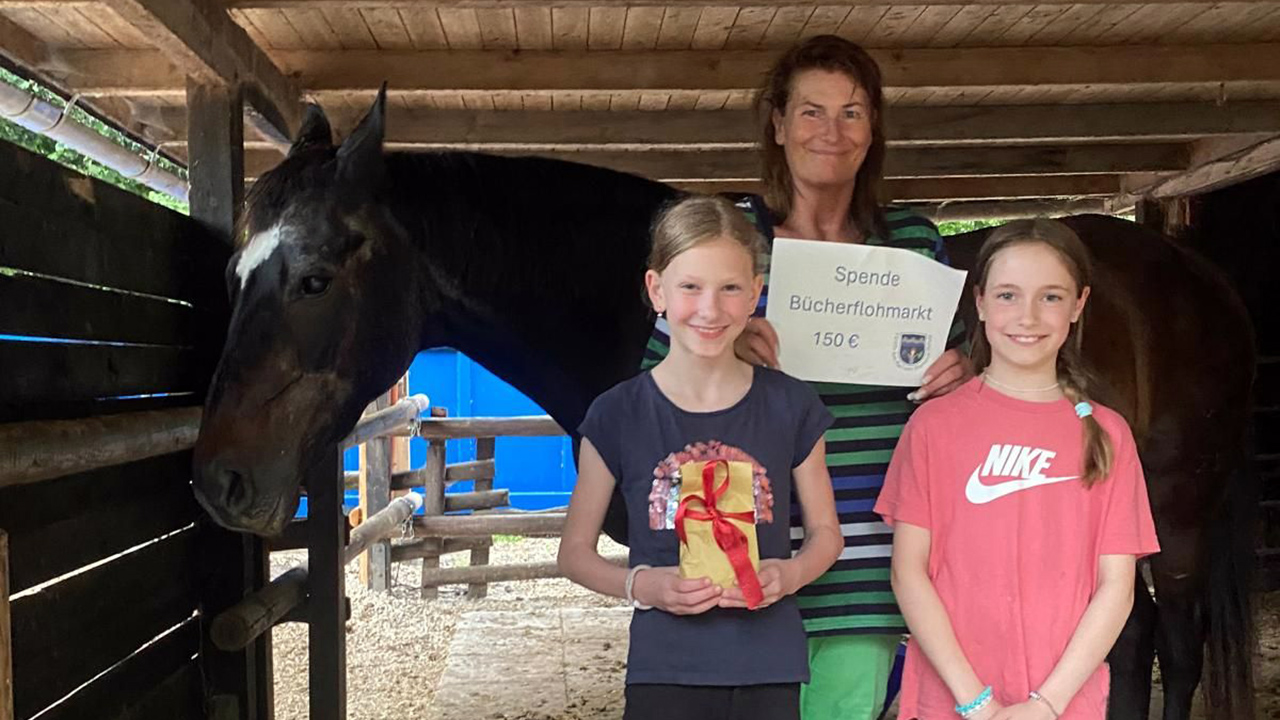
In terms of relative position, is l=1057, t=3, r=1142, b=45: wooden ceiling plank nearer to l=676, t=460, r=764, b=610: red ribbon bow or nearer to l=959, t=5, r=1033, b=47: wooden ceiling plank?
l=959, t=5, r=1033, b=47: wooden ceiling plank

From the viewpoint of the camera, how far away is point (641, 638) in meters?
1.44

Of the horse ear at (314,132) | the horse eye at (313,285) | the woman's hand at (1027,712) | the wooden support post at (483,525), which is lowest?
the wooden support post at (483,525)

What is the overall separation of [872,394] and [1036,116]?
283 cm

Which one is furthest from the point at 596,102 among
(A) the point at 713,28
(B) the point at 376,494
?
(B) the point at 376,494

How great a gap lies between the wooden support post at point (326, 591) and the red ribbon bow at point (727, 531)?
1.97m

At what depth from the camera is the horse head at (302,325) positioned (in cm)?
203

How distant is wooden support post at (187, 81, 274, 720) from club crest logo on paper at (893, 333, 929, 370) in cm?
169

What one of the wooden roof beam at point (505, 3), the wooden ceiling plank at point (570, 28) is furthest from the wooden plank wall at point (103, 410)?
the wooden ceiling plank at point (570, 28)

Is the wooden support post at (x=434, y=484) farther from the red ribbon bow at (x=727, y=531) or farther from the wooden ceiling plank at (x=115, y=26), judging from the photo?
the red ribbon bow at (x=727, y=531)

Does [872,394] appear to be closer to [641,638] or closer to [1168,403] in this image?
[641,638]

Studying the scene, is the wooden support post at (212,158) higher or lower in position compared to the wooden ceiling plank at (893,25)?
lower

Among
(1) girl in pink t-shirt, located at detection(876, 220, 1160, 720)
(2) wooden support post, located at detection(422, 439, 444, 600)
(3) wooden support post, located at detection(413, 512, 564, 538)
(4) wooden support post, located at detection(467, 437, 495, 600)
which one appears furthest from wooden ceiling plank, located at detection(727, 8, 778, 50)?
(4) wooden support post, located at detection(467, 437, 495, 600)

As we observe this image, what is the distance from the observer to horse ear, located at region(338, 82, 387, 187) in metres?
2.26

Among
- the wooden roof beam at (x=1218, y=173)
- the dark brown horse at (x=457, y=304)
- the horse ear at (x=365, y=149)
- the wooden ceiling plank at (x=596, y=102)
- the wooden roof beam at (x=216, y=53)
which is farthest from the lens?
the wooden roof beam at (x=1218, y=173)
